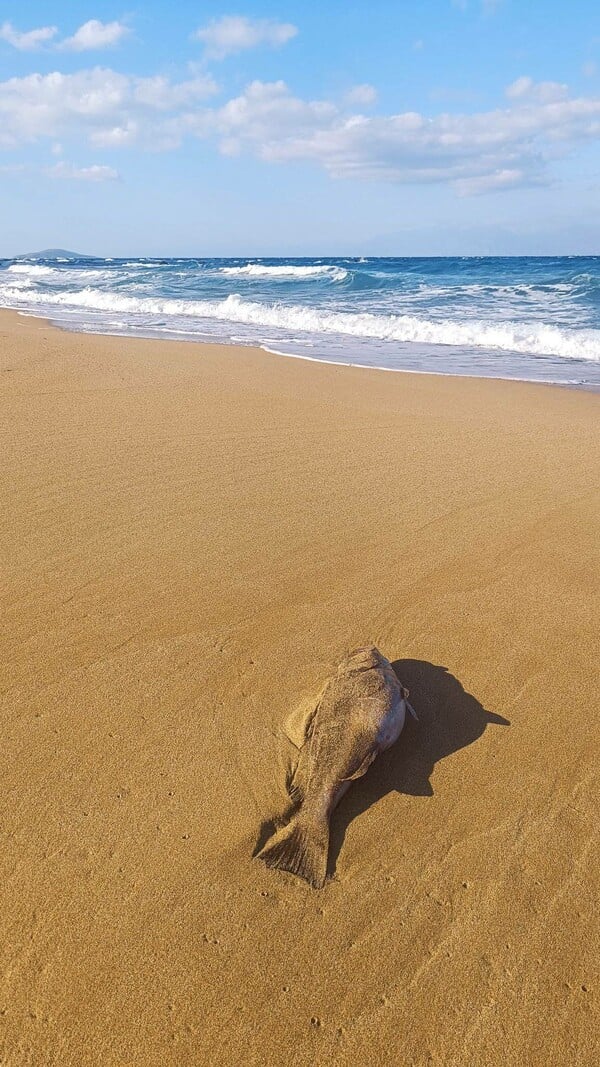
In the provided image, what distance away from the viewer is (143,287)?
31.2 meters

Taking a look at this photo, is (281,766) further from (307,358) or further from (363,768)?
(307,358)

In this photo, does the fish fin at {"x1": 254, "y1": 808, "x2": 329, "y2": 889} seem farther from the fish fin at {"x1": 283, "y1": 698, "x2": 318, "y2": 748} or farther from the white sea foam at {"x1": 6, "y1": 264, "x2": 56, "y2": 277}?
the white sea foam at {"x1": 6, "y1": 264, "x2": 56, "y2": 277}

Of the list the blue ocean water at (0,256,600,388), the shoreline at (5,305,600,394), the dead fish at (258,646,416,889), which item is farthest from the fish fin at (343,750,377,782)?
the blue ocean water at (0,256,600,388)

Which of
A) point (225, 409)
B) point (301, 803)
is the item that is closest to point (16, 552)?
point (301, 803)

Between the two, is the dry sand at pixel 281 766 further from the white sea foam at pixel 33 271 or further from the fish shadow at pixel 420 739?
the white sea foam at pixel 33 271

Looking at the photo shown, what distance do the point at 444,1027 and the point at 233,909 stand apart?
718 mm

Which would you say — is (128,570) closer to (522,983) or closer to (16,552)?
(16,552)

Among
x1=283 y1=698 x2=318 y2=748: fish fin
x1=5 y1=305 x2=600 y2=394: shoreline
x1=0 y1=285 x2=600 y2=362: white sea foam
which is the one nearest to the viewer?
x1=283 y1=698 x2=318 y2=748: fish fin

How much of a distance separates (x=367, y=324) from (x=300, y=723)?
17094 millimetres

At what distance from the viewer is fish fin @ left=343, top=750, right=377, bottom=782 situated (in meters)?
2.59

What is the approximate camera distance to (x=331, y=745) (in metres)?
2.64

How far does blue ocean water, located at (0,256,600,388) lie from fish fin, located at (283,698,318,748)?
9406 millimetres

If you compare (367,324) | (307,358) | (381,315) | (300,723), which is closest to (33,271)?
(381,315)

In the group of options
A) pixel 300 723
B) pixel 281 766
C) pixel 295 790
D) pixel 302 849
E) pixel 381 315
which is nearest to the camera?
pixel 302 849
